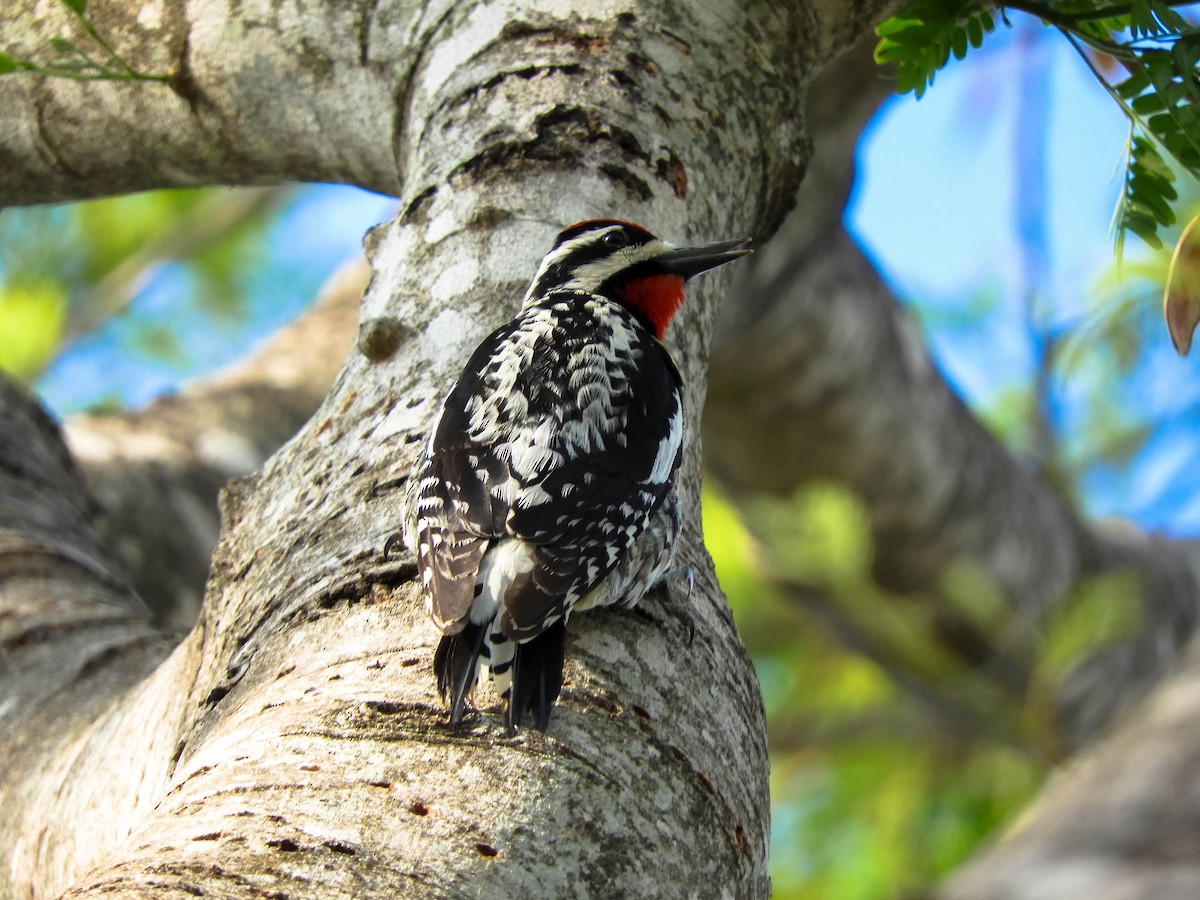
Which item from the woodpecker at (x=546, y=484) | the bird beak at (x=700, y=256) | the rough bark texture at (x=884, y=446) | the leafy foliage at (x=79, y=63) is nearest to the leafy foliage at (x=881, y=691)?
the rough bark texture at (x=884, y=446)

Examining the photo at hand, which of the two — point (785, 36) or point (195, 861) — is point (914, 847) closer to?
point (785, 36)

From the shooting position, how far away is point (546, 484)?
1.89m

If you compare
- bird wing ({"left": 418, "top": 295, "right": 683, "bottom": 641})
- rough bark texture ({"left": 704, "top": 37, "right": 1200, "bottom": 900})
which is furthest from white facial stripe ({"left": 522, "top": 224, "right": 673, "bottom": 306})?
rough bark texture ({"left": 704, "top": 37, "right": 1200, "bottom": 900})

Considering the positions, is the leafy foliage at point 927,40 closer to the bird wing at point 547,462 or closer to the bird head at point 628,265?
the bird head at point 628,265

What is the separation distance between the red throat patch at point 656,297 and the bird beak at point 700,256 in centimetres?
10

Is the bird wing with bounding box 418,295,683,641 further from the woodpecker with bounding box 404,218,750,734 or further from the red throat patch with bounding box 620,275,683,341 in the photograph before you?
the red throat patch with bounding box 620,275,683,341

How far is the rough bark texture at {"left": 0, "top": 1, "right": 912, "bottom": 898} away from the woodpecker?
4 centimetres

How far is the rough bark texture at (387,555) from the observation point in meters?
1.34

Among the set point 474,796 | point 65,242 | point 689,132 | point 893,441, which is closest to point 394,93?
point 689,132

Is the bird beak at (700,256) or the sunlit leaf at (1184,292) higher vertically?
the bird beak at (700,256)

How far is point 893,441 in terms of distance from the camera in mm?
5070

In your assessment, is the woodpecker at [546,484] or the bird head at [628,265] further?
the bird head at [628,265]

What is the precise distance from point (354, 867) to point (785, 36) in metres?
1.74

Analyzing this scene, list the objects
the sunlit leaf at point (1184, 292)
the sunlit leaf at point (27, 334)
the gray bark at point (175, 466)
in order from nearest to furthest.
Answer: the sunlit leaf at point (1184, 292) → the gray bark at point (175, 466) → the sunlit leaf at point (27, 334)
